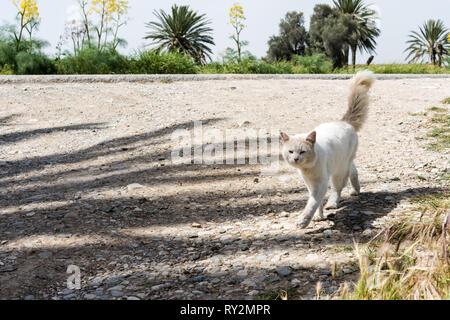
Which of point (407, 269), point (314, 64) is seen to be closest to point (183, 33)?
point (314, 64)

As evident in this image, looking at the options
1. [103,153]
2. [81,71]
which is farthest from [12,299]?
[81,71]

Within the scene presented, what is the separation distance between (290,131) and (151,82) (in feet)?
15.1

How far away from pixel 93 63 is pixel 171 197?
8376 mm

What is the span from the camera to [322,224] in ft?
13.5

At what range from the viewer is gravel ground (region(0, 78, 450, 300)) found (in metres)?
3.36

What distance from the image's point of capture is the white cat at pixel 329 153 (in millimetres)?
3861

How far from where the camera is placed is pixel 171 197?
16.1 ft

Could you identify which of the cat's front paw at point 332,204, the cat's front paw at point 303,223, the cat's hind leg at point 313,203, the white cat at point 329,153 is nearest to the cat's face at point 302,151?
the white cat at point 329,153

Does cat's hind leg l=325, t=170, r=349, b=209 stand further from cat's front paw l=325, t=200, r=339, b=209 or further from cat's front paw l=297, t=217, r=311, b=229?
cat's front paw l=297, t=217, r=311, b=229

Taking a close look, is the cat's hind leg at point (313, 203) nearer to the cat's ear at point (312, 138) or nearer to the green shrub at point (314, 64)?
the cat's ear at point (312, 138)

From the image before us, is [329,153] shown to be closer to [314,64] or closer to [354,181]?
[354,181]

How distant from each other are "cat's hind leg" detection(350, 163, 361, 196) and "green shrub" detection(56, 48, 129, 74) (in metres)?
9.07

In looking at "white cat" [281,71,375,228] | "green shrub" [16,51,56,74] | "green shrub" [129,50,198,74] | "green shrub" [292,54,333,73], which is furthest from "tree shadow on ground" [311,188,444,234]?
"green shrub" [292,54,333,73]

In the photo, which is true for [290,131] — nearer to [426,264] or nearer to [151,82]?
[426,264]
